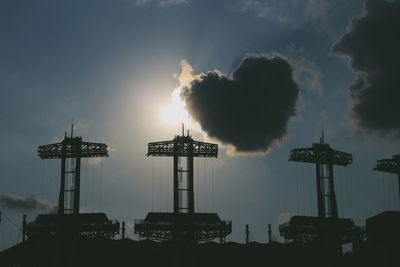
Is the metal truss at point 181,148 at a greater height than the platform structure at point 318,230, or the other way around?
the metal truss at point 181,148

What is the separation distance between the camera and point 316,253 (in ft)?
281

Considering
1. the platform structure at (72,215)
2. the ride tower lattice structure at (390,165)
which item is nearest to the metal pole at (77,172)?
the platform structure at (72,215)

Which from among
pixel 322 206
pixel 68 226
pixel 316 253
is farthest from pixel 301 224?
pixel 68 226

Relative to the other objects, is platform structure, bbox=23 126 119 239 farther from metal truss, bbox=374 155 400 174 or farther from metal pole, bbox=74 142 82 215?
metal truss, bbox=374 155 400 174

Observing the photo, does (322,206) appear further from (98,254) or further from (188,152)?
(98,254)

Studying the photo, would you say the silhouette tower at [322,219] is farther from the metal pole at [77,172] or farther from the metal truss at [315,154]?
the metal pole at [77,172]

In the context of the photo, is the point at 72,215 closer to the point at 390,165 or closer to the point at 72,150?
the point at 72,150

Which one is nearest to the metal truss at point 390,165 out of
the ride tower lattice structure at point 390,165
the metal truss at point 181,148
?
the ride tower lattice structure at point 390,165

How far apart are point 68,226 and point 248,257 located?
26.9m

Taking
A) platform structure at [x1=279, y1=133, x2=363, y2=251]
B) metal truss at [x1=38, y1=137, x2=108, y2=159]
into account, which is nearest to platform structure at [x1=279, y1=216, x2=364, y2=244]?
platform structure at [x1=279, y1=133, x2=363, y2=251]

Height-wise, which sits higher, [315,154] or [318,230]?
[315,154]

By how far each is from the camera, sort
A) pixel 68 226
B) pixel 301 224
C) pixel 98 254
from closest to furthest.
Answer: pixel 98 254
pixel 68 226
pixel 301 224

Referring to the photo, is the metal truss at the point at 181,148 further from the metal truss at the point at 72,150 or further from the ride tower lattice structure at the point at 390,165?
the ride tower lattice structure at the point at 390,165

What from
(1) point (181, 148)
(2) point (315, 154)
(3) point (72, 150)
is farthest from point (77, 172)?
(2) point (315, 154)
